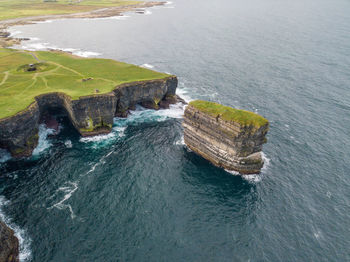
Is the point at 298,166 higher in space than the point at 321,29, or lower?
lower

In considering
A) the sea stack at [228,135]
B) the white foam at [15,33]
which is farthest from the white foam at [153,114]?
the white foam at [15,33]

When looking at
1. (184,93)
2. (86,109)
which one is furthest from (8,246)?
(184,93)

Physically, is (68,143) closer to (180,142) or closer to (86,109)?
(86,109)

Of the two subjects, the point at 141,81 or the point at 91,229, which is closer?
the point at 91,229

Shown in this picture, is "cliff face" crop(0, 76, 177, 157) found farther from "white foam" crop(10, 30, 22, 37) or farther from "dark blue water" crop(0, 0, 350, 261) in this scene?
"white foam" crop(10, 30, 22, 37)

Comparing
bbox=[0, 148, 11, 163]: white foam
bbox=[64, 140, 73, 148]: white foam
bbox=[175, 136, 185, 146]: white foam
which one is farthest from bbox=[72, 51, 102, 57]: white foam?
bbox=[175, 136, 185, 146]: white foam

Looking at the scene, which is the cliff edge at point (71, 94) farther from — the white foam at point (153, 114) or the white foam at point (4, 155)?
the white foam at point (153, 114)

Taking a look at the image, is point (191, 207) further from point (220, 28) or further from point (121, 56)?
point (220, 28)

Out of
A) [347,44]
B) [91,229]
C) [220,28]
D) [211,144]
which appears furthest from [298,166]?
[220,28]
